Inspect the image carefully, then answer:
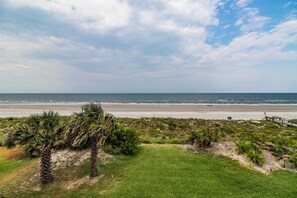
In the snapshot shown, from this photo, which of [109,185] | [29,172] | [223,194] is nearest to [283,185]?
[223,194]

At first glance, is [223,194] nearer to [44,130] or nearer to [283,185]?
[283,185]

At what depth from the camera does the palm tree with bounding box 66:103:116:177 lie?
28.0ft

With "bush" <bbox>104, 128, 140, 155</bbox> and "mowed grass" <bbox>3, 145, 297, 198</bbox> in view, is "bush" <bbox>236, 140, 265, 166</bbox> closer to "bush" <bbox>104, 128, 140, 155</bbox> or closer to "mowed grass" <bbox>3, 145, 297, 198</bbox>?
"mowed grass" <bbox>3, 145, 297, 198</bbox>

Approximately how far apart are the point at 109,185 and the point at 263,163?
7.09m

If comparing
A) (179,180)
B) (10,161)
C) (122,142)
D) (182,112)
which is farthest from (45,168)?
(182,112)

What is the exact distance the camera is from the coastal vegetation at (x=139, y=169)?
26.6 feet

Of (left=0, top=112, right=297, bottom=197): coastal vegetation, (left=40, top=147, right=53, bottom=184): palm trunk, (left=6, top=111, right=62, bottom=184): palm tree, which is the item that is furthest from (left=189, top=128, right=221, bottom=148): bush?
(left=40, top=147, right=53, bottom=184): palm trunk

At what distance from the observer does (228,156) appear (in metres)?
10.8

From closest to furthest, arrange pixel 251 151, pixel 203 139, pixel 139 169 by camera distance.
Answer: pixel 139 169 < pixel 251 151 < pixel 203 139

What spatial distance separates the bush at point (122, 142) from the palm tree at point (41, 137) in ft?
9.90

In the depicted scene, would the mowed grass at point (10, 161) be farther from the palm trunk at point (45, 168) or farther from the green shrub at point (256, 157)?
the green shrub at point (256, 157)

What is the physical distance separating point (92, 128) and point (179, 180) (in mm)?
4094

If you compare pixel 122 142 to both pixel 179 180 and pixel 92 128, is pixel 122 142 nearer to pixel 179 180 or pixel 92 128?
pixel 92 128

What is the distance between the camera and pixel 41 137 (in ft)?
28.8
